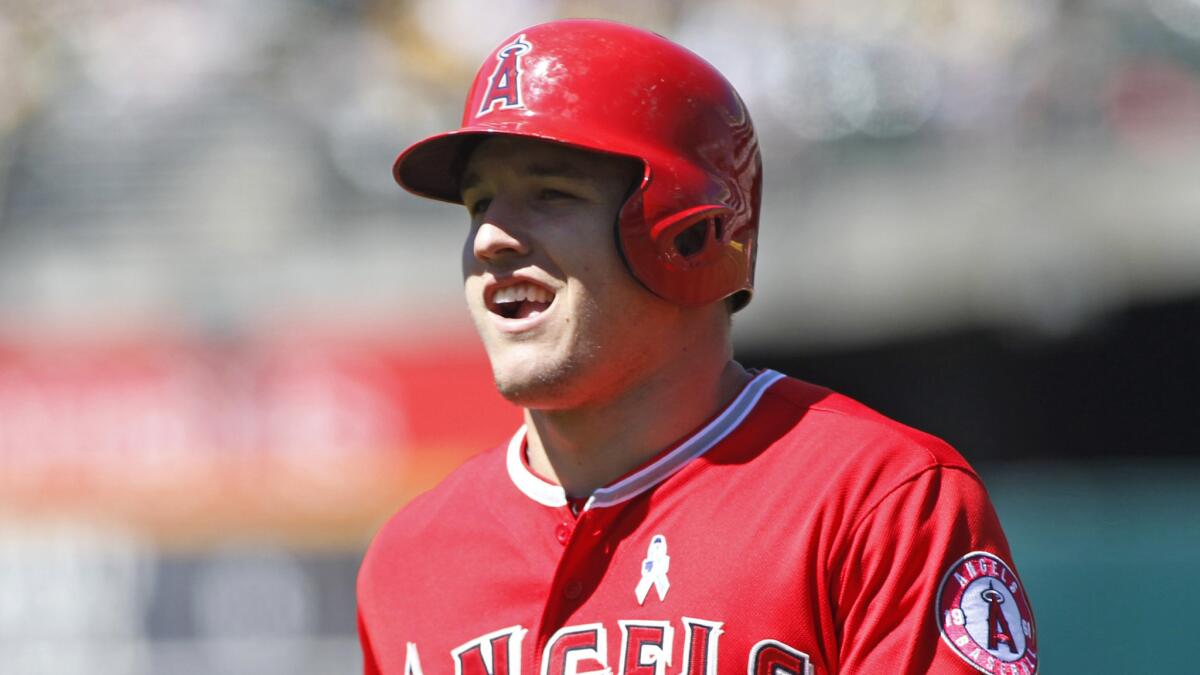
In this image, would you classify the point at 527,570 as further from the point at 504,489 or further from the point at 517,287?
the point at 517,287

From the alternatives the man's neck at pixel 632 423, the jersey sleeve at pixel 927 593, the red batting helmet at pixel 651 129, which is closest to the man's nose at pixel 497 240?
the red batting helmet at pixel 651 129

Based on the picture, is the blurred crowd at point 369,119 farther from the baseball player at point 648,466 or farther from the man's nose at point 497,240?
the man's nose at point 497,240

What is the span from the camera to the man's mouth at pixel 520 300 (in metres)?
2.37

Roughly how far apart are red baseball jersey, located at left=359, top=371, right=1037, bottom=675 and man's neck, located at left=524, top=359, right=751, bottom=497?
4 cm

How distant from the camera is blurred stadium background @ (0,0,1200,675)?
8.96 meters

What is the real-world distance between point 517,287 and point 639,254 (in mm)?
188

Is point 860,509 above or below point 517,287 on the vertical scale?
below

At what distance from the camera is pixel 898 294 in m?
9.38

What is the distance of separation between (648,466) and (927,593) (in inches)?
19.3

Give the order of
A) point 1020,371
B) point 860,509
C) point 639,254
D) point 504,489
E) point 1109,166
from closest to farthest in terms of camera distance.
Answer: point 860,509 < point 639,254 < point 504,489 < point 1109,166 < point 1020,371

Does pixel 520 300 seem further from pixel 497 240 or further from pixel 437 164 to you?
pixel 437 164

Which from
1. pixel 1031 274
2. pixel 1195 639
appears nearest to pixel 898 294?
pixel 1031 274

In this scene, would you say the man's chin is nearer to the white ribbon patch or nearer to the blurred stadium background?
the white ribbon patch

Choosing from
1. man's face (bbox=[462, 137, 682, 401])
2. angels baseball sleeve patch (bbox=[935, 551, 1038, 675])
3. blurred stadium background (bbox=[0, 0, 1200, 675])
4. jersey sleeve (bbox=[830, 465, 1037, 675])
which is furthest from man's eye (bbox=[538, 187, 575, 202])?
blurred stadium background (bbox=[0, 0, 1200, 675])
